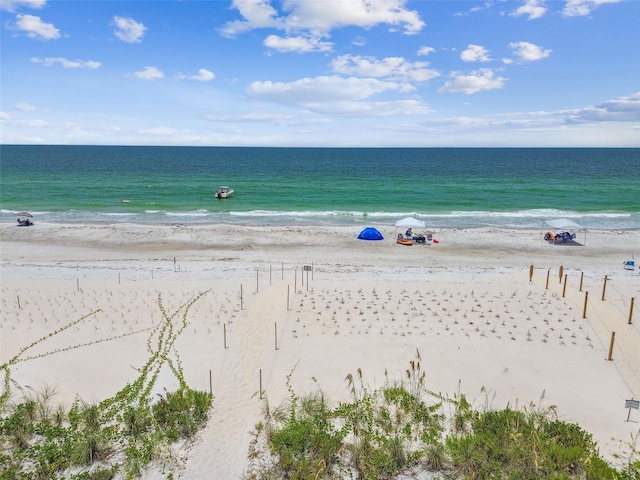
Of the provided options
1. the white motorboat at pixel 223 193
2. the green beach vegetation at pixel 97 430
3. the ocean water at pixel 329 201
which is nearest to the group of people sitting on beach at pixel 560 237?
the ocean water at pixel 329 201

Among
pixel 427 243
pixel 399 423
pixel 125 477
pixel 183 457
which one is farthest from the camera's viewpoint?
pixel 427 243

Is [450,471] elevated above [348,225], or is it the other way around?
[348,225]

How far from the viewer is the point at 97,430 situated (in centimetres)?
927

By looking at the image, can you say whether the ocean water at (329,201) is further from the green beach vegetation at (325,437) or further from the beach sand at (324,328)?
the green beach vegetation at (325,437)

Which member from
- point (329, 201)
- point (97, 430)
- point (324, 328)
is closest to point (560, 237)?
point (324, 328)

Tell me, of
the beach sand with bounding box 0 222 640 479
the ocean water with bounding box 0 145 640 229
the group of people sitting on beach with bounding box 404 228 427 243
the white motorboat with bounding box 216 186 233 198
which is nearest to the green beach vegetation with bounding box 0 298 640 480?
the beach sand with bounding box 0 222 640 479

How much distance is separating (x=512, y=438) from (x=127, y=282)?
1644 cm

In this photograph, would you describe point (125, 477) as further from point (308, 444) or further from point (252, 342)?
point (252, 342)

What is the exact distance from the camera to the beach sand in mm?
10867

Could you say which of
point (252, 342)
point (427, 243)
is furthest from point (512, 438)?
point (427, 243)

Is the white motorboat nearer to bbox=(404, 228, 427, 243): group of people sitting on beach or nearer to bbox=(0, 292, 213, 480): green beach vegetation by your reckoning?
bbox=(404, 228, 427, 243): group of people sitting on beach

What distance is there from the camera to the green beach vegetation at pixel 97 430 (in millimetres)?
8258

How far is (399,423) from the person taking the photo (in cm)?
956

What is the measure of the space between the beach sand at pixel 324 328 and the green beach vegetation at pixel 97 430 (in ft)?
1.30
